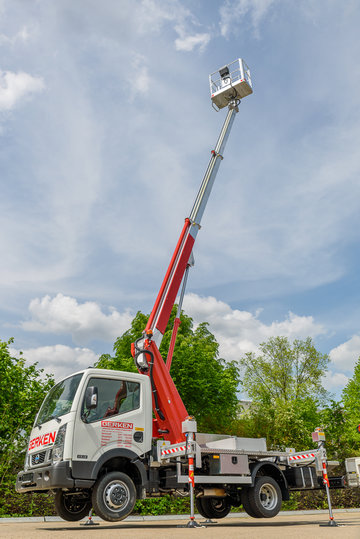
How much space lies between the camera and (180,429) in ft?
32.8

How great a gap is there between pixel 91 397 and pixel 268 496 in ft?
15.6

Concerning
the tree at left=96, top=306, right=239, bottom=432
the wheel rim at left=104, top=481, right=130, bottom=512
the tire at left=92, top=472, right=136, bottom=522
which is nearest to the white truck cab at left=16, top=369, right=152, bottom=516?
the tire at left=92, top=472, right=136, bottom=522

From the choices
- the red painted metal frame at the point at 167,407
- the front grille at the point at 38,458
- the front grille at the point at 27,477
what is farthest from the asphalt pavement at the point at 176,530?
the red painted metal frame at the point at 167,407

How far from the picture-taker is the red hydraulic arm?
32.9 ft

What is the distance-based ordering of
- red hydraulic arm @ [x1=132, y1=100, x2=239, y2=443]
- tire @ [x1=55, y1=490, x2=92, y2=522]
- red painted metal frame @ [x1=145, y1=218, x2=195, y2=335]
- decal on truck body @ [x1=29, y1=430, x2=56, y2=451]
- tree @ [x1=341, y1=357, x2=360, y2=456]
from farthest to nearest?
tree @ [x1=341, y1=357, x2=360, y2=456] → red painted metal frame @ [x1=145, y1=218, x2=195, y2=335] → red hydraulic arm @ [x1=132, y1=100, x2=239, y2=443] → tire @ [x1=55, y1=490, x2=92, y2=522] → decal on truck body @ [x1=29, y1=430, x2=56, y2=451]

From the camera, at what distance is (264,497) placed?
10.2 metres

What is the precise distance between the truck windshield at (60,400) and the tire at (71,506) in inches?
63.4

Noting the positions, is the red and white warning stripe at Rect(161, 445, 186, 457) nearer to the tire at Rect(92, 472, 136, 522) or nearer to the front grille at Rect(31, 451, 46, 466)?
the tire at Rect(92, 472, 136, 522)

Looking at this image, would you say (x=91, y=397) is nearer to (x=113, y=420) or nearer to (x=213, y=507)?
(x=113, y=420)

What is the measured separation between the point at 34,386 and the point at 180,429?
7.40 meters

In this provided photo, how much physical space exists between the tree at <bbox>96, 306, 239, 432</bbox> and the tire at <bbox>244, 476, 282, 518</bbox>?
1161 centimetres

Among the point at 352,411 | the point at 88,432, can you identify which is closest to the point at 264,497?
the point at 88,432

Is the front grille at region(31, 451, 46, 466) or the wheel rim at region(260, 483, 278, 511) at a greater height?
the front grille at region(31, 451, 46, 466)

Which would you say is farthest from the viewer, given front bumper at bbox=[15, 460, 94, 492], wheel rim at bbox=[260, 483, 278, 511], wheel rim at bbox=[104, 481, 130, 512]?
wheel rim at bbox=[260, 483, 278, 511]
